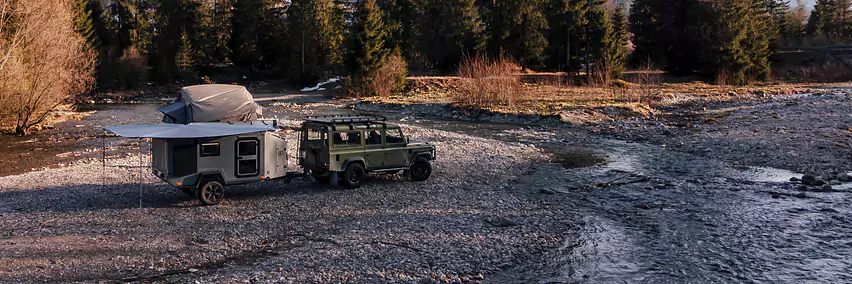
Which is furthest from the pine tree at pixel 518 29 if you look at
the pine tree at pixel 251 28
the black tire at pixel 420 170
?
the black tire at pixel 420 170

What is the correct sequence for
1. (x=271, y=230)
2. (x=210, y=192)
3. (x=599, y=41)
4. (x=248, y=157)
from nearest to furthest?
(x=271, y=230) < (x=210, y=192) < (x=248, y=157) < (x=599, y=41)

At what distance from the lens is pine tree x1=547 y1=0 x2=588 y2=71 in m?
74.3

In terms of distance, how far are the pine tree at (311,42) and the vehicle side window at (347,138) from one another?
69.9 metres

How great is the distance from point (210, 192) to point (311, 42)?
73186 millimetres

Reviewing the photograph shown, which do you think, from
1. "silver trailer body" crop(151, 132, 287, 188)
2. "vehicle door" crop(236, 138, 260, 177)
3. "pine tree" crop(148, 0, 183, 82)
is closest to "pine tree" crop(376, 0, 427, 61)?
"pine tree" crop(148, 0, 183, 82)

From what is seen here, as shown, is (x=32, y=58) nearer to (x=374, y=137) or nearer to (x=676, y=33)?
(x=374, y=137)

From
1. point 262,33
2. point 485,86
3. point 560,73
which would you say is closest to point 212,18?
A: point 262,33

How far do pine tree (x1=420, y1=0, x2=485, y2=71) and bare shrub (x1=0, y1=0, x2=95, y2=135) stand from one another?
4837cm

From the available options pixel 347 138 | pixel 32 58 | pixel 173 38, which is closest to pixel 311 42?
pixel 173 38

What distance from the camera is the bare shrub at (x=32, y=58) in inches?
1388

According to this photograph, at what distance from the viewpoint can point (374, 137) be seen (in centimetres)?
1900

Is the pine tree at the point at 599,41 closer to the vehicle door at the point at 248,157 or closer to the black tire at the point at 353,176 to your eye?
the black tire at the point at 353,176

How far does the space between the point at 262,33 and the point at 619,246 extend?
90384 millimetres

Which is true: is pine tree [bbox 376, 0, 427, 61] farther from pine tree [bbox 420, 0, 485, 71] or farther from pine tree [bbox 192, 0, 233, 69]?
pine tree [bbox 192, 0, 233, 69]
